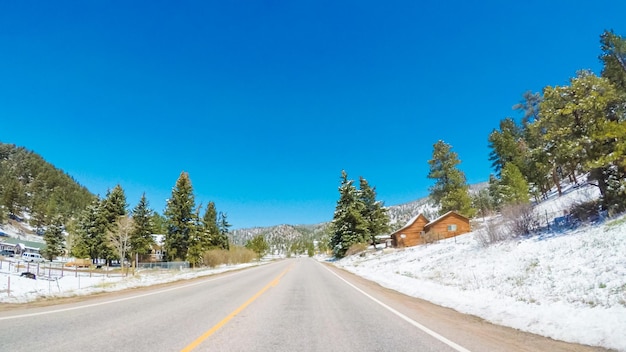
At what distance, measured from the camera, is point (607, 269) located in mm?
9602

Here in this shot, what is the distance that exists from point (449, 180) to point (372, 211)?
44.2 feet

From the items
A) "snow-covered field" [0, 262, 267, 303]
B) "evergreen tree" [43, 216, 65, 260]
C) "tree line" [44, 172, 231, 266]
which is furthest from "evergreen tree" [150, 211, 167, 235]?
"snow-covered field" [0, 262, 267, 303]

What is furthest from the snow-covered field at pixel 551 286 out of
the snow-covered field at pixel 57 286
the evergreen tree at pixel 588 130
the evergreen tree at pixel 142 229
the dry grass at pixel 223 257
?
the evergreen tree at pixel 142 229

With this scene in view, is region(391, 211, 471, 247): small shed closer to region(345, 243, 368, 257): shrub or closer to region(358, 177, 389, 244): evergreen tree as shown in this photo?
region(358, 177, 389, 244): evergreen tree

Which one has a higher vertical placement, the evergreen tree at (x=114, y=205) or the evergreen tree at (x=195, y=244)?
the evergreen tree at (x=114, y=205)

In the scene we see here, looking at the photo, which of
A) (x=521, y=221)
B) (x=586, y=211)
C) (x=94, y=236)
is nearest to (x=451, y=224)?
(x=521, y=221)

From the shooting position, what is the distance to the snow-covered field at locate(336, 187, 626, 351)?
6.73 meters

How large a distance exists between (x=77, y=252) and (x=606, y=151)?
77.4m

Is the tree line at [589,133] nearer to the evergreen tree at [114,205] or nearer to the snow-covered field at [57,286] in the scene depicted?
the snow-covered field at [57,286]

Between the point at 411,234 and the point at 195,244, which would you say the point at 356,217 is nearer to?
the point at 411,234

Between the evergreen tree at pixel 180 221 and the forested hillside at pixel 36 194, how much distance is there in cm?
7480

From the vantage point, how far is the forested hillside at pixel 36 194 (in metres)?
124

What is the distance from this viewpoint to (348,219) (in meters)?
55.1

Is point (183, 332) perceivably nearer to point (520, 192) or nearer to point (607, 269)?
point (607, 269)
